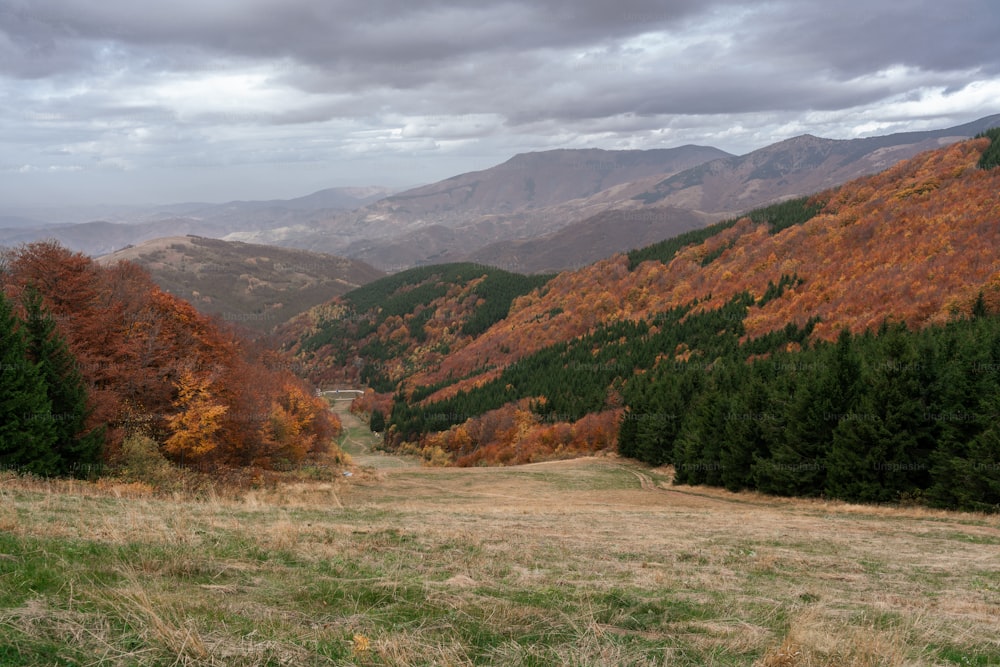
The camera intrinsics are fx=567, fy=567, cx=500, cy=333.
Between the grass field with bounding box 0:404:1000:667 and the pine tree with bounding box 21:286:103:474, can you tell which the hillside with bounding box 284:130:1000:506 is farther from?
the pine tree with bounding box 21:286:103:474

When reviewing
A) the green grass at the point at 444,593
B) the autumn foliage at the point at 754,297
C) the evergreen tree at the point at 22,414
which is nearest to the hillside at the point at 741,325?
the autumn foliage at the point at 754,297

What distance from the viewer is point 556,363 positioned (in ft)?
415

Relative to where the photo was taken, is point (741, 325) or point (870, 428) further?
point (741, 325)

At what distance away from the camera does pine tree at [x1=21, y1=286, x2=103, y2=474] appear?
2545 centimetres

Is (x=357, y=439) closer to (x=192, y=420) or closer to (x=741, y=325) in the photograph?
(x=741, y=325)

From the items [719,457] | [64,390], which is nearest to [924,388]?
[719,457]

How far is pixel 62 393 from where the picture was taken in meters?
26.5

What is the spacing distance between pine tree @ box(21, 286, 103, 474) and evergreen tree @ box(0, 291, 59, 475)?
0.96 meters

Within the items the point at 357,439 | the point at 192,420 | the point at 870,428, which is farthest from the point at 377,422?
the point at 870,428

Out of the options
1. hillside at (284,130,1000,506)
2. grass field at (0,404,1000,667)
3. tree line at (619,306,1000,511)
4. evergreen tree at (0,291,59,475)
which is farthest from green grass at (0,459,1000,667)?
hillside at (284,130,1000,506)

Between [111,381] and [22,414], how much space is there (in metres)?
13.3

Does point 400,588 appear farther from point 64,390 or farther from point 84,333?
point 84,333

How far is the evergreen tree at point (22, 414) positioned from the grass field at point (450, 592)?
17.2 ft

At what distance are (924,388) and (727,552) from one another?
88.6 ft
